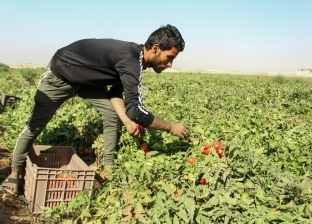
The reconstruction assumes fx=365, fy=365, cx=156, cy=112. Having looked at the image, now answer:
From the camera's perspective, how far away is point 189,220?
7.52 feet

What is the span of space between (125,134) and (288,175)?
6.35ft

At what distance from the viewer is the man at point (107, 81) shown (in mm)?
3084

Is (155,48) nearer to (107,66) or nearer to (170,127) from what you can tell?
(107,66)

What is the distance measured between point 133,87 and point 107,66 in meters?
0.41

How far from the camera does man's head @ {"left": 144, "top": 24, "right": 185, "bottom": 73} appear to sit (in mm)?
3086

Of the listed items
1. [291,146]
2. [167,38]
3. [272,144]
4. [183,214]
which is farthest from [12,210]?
[291,146]

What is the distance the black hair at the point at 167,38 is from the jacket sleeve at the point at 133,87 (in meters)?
0.23

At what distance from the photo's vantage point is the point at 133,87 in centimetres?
303

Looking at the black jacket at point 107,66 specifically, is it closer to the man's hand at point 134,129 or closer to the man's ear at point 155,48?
the man's ear at point 155,48

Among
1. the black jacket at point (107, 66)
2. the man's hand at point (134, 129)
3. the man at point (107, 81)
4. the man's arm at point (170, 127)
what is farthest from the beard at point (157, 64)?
the man's hand at point (134, 129)

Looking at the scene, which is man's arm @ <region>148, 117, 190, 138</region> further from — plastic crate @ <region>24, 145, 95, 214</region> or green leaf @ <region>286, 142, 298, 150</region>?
green leaf @ <region>286, 142, 298, 150</region>

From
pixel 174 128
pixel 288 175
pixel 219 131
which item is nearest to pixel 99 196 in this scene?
pixel 174 128

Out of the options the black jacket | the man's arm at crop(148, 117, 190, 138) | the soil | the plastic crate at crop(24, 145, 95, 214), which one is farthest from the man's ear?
the soil

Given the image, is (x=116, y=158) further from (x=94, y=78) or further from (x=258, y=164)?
(x=258, y=164)
